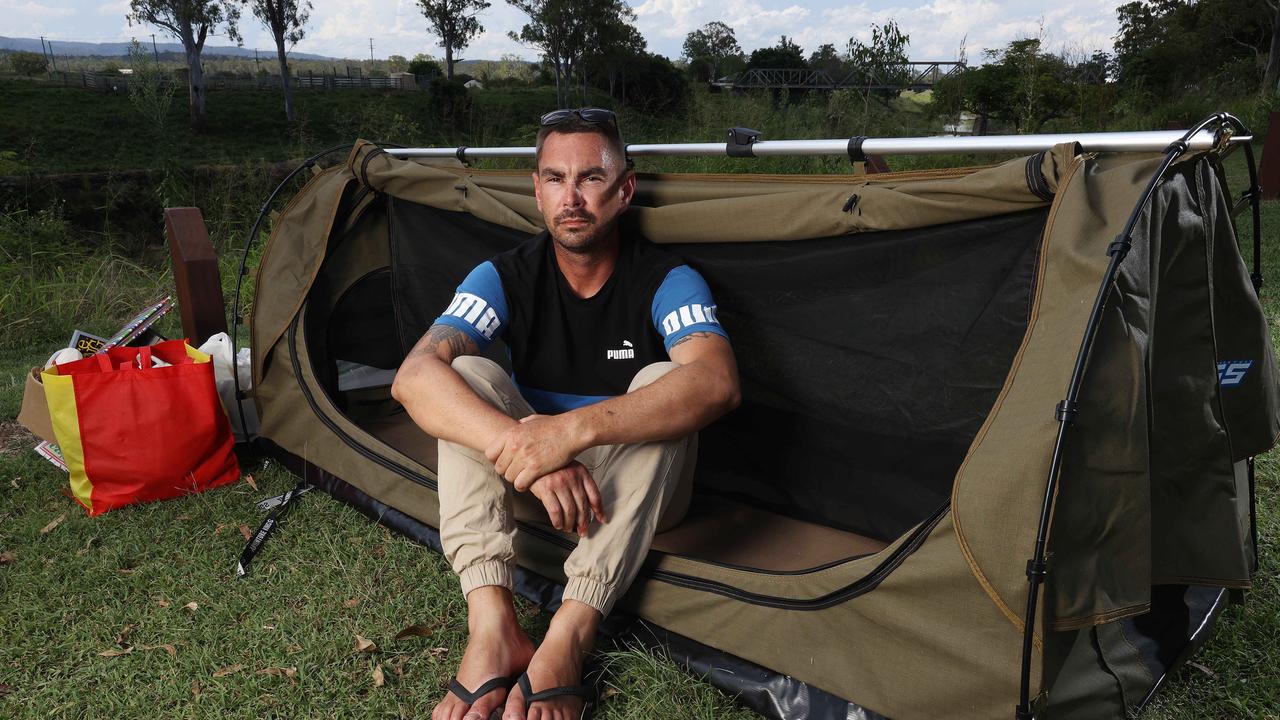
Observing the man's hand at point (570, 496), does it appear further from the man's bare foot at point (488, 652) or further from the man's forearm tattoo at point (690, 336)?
the man's forearm tattoo at point (690, 336)

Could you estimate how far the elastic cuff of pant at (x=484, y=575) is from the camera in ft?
6.34

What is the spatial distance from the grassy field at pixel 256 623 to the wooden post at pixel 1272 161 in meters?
6.89

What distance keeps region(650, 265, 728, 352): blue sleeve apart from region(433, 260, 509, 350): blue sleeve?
411 millimetres

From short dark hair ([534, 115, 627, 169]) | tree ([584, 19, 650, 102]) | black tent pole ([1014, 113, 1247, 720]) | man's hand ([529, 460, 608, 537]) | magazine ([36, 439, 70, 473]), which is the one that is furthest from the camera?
tree ([584, 19, 650, 102])

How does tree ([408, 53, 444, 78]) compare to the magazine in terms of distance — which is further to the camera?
tree ([408, 53, 444, 78])

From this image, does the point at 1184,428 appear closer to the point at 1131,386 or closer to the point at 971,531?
the point at 1131,386

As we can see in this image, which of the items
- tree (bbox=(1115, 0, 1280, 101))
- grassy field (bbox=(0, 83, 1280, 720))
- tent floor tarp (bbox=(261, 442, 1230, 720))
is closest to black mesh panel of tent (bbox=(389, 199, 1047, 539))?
tent floor tarp (bbox=(261, 442, 1230, 720))

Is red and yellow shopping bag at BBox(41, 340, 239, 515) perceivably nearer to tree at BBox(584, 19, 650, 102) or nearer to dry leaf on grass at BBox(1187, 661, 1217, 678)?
dry leaf on grass at BBox(1187, 661, 1217, 678)

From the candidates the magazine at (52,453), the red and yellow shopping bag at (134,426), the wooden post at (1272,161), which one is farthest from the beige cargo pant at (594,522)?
the wooden post at (1272,161)

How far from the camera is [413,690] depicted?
1.94m

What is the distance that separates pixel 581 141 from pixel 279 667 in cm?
145

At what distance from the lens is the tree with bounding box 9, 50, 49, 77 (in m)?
30.3

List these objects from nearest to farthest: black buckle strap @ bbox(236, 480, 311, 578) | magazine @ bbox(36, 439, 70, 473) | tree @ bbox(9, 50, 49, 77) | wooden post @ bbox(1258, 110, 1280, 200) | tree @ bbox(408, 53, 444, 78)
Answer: black buckle strap @ bbox(236, 480, 311, 578) < magazine @ bbox(36, 439, 70, 473) < wooden post @ bbox(1258, 110, 1280, 200) < tree @ bbox(9, 50, 49, 77) < tree @ bbox(408, 53, 444, 78)

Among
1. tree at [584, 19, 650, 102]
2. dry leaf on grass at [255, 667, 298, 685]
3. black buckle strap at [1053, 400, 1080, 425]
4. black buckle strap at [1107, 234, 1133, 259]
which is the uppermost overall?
tree at [584, 19, 650, 102]
